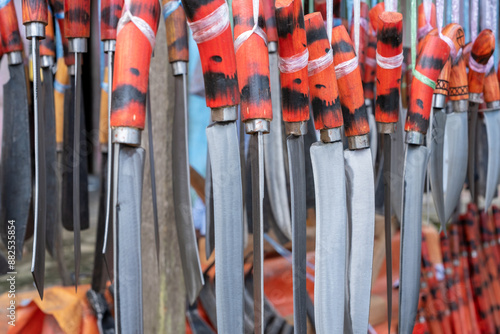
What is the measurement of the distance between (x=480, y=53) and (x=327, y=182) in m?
0.35

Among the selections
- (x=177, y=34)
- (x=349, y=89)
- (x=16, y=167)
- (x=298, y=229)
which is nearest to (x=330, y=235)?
(x=298, y=229)

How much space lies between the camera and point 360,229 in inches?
17.4

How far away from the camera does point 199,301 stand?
62 cm

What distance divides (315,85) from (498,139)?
43 cm

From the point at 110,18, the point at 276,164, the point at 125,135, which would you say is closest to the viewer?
the point at 125,135

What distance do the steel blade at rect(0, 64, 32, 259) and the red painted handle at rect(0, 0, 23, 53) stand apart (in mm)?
56

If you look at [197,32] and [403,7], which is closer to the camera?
[197,32]

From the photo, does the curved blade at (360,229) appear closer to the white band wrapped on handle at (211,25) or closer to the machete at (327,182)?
the machete at (327,182)

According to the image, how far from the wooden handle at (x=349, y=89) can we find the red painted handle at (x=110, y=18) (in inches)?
8.2

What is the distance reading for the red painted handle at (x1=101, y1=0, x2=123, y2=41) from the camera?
0.42 metres

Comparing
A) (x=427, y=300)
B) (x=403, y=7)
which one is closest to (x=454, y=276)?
(x=427, y=300)

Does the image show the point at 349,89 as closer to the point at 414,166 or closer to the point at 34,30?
the point at 414,166

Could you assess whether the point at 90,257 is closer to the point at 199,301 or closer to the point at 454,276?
the point at 199,301

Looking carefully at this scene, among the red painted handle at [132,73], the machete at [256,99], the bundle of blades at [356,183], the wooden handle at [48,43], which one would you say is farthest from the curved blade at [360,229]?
the wooden handle at [48,43]
